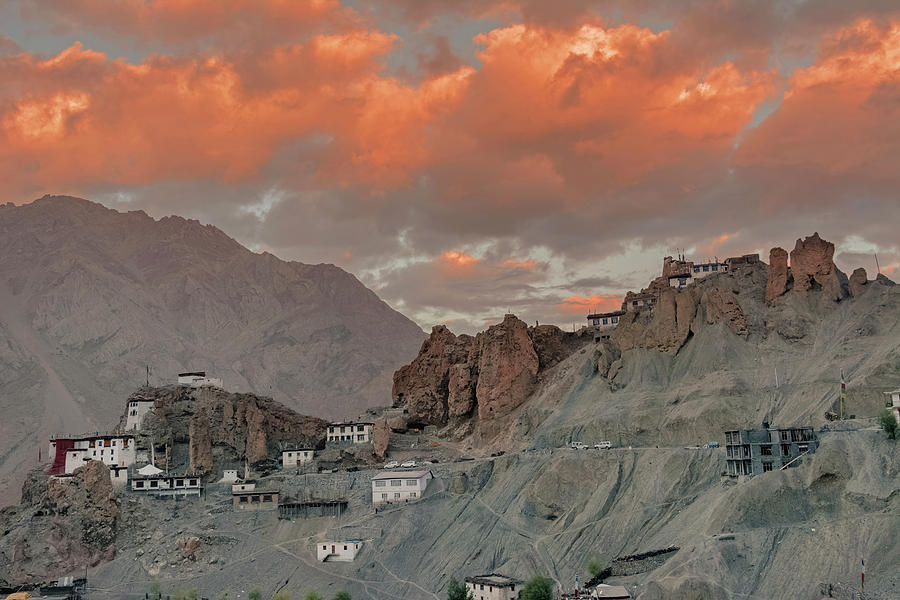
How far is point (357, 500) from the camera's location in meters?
128

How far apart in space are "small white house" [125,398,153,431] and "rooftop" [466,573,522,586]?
6223cm

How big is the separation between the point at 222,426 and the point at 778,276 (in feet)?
241

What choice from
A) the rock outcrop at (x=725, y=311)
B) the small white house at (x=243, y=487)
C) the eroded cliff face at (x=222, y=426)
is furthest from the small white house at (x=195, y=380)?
the rock outcrop at (x=725, y=311)

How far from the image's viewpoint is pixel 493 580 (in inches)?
3883

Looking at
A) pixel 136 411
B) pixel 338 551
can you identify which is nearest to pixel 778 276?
pixel 338 551

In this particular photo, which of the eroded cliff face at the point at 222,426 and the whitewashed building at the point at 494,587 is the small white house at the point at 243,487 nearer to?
the eroded cliff face at the point at 222,426

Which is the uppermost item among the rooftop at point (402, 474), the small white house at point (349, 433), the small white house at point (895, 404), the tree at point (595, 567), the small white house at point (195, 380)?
the small white house at point (195, 380)

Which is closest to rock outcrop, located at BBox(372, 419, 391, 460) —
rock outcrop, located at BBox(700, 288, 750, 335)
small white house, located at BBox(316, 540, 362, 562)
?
small white house, located at BBox(316, 540, 362, 562)

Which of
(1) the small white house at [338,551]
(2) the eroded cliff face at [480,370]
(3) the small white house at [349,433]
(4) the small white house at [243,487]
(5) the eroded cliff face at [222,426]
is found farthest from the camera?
(3) the small white house at [349,433]

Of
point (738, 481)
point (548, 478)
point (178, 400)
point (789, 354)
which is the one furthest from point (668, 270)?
point (178, 400)

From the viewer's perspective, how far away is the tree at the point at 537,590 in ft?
295

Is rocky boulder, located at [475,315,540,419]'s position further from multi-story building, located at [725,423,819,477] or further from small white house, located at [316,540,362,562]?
multi-story building, located at [725,423,819,477]

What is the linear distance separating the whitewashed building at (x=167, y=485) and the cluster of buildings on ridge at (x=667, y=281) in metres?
58.7

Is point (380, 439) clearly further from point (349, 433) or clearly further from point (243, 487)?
point (243, 487)
